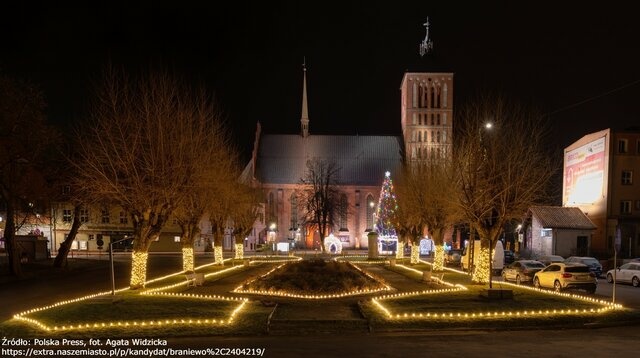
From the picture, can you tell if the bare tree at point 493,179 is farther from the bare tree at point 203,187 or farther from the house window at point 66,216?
the house window at point 66,216

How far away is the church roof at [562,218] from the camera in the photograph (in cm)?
4716

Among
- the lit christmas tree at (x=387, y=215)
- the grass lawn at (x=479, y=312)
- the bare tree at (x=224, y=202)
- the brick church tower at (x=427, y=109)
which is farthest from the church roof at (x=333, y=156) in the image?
the grass lawn at (x=479, y=312)

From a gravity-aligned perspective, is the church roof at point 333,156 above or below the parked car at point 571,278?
above

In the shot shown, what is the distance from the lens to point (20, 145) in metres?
30.7

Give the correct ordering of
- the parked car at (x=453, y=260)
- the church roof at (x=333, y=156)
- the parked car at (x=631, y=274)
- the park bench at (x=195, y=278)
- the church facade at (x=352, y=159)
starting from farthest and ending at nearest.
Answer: the church roof at (x=333, y=156) < the church facade at (x=352, y=159) < the parked car at (x=453, y=260) < the parked car at (x=631, y=274) < the park bench at (x=195, y=278)

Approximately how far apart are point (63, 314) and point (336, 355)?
9410 millimetres

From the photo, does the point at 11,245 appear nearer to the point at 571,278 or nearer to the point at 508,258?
the point at 571,278

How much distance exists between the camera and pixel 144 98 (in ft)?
72.5

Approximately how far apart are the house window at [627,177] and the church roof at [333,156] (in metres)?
45.6

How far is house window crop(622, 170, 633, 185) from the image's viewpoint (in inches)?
1861

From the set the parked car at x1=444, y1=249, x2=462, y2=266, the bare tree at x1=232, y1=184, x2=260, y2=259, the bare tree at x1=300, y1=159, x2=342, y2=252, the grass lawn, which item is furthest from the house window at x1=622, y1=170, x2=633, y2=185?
the bare tree at x1=232, y1=184, x2=260, y2=259

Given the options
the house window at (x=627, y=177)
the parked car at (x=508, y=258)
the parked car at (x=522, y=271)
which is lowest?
the parked car at (x=508, y=258)

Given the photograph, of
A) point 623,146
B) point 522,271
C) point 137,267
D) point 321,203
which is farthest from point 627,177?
point 137,267

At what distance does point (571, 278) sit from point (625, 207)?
101 ft
